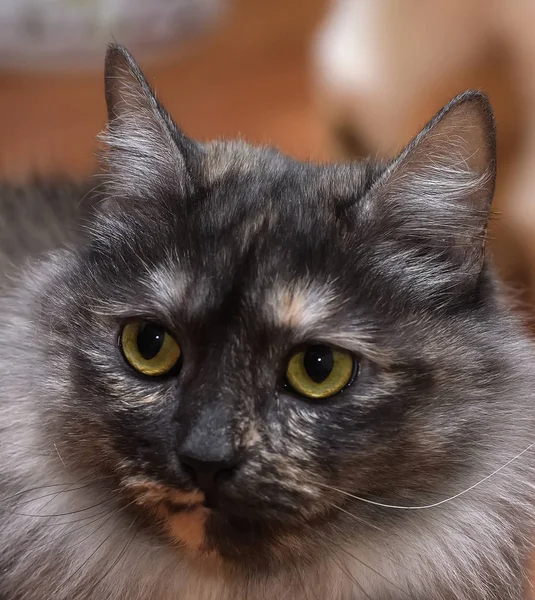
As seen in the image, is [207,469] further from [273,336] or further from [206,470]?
[273,336]

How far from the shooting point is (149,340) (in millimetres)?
1120

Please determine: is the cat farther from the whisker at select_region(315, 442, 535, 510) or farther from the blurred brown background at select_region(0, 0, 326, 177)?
the blurred brown background at select_region(0, 0, 326, 177)

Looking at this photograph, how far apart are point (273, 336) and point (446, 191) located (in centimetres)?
34

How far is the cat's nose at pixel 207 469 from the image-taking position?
964 millimetres

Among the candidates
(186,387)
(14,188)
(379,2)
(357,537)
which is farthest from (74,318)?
(379,2)

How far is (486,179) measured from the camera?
1.12 meters

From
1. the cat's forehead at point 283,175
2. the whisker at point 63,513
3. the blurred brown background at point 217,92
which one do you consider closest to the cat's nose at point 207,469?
the whisker at point 63,513

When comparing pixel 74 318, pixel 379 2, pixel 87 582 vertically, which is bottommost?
pixel 87 582

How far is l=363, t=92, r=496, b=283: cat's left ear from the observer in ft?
3.58

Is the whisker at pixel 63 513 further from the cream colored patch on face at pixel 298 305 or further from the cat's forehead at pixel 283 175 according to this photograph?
the cat's forehead at pixel 283 175

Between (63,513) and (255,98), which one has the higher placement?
(255,98)

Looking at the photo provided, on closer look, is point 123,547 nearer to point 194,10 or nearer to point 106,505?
point 106,505

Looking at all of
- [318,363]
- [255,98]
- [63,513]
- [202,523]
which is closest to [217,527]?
[202,523]

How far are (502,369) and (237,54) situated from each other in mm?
2604
